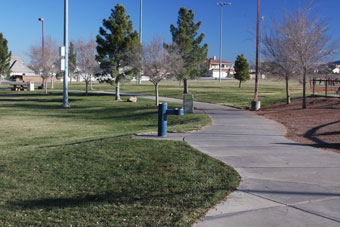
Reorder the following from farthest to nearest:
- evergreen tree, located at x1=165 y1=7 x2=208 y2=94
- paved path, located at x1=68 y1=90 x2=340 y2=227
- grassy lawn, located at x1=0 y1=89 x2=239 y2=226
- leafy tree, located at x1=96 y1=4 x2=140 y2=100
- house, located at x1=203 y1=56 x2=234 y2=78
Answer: house, located at x1=203 y1=56 x2=234 y2=78
evergreen tree, located at x1=165 y1=7 x2=208 y2=94
leafy tree, located at x1=96 y1=4 x2=140 y2=100
grassy lawn, located at x1=0 y1=89 x2=239 y2=226
paved path, located at x1=68 y1=90 x2=340 y2=227

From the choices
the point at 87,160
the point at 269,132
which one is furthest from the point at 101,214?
the point at 269,132

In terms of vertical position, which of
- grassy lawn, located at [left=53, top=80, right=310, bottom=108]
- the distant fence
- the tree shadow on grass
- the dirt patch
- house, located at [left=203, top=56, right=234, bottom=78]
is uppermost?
house, located at [left=203, top=56, right=234, bottom=78]

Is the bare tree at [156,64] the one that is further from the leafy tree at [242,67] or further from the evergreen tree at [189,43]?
the leafy tree at [242,67]

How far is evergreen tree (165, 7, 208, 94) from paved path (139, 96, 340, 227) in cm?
2772

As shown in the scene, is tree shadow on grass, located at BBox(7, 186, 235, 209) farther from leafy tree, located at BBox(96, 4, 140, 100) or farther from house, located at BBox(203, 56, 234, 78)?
house, located at BBox(203, 56, 234, 78)

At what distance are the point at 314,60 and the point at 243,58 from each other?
3294 cm

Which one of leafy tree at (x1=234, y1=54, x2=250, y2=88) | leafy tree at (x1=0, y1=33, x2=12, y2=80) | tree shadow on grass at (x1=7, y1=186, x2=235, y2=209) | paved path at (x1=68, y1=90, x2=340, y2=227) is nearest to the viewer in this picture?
paved path at (x1=68, y1=90, x2=340, y2=227)

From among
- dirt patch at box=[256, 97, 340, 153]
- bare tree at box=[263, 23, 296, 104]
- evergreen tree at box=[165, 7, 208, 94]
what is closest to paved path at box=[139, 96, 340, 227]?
dirt patch at box=[256, 97, 340, 153]

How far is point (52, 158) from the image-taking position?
865 centimetres

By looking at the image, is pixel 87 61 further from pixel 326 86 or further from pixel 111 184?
pixel 111 184

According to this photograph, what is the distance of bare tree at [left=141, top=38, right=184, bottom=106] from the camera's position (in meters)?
27.2

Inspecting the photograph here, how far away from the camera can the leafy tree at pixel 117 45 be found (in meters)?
33.9

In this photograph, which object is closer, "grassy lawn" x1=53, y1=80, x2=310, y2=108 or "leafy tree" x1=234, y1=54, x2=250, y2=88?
"grassy lawn" x1=53, y1=80, x2=310, y2=108

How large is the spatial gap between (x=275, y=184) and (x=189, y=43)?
32.6 m
